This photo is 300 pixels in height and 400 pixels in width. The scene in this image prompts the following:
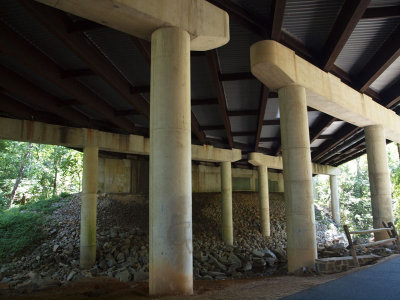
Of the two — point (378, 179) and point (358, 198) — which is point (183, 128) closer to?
point (378, 179)

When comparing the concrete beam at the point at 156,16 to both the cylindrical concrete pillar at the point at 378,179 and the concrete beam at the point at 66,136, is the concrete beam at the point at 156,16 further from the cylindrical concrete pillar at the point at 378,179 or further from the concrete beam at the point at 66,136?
the cylindrical concrete pillar at the point at 378,179

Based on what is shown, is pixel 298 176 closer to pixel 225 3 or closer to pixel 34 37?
pixel 225 3

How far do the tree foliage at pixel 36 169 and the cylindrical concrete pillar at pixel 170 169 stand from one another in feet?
93.6

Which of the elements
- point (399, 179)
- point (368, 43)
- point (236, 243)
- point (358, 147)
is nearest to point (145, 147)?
point (236, 243)

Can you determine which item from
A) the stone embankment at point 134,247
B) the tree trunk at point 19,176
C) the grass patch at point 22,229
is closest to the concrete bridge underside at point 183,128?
the stone embankment at point 134,247

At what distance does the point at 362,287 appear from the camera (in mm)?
5832

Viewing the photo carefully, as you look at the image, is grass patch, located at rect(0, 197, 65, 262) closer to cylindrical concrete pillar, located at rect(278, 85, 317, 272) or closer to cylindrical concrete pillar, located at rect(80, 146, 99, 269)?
cylindrical concrete pillar, located at rect(80, 146, 99, 269)

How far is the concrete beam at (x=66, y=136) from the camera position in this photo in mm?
14398

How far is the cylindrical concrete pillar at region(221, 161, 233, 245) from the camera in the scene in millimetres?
21734

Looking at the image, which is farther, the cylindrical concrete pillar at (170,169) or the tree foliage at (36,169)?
the tree foliage at (36,169)

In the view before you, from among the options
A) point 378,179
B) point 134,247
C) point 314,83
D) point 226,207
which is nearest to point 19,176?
point 134,247

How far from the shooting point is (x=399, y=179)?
29766 mm

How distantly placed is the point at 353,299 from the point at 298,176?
4.93 meters

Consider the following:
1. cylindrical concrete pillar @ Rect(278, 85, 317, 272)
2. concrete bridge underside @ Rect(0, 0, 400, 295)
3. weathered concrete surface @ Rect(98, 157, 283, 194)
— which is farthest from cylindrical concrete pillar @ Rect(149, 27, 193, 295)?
weathered concrete surface @ Rect(98, 157, 283, 194)
